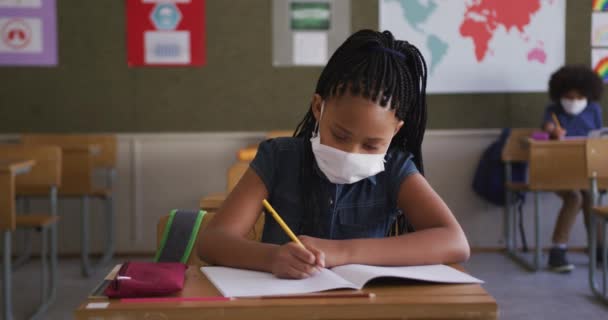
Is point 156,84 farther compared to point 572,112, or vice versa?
point 156,84

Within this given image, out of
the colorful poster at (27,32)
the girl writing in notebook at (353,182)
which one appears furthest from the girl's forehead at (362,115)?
the colorful poster at (27,32)

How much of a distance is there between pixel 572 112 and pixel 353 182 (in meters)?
3.57

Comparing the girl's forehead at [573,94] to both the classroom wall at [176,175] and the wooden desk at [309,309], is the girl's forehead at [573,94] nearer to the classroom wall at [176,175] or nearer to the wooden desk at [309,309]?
the classroom wall at [176,175]

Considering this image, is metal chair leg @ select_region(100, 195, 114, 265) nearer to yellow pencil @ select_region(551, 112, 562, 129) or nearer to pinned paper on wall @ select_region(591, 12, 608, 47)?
yellow pencil @ select_region(551, 112, 562, 129)

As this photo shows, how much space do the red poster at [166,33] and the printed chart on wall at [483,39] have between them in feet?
4.01

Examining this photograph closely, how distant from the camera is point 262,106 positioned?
16.2 ft

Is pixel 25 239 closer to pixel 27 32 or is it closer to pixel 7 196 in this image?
pixel 27 32

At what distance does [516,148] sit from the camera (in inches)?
187

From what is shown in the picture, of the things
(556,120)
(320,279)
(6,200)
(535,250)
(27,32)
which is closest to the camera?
(320,279)

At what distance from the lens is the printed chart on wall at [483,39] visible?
496cm

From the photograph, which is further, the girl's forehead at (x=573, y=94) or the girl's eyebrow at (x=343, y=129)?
the girl's forehead at (x=573, y=94)

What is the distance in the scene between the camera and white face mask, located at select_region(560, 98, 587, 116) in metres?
4.60

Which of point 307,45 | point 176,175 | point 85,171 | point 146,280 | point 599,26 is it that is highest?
point 599,26

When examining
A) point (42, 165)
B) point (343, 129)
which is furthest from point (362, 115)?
point (42, 165)
